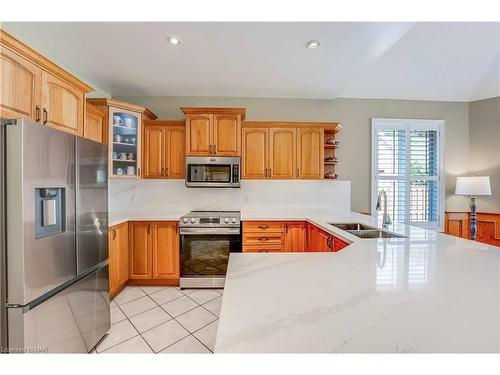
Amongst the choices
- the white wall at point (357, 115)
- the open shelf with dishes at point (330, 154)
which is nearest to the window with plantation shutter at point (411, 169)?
the white wall at point (357, 115)

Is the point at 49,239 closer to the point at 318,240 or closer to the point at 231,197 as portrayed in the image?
the point at 318,240

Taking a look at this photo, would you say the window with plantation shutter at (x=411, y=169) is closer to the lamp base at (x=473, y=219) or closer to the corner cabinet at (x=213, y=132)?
the lamp base at (x=473, y=219)

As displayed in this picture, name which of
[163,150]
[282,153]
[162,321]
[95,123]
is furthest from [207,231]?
[95,123]

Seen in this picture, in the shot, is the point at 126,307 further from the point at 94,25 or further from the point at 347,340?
the point at 94,25

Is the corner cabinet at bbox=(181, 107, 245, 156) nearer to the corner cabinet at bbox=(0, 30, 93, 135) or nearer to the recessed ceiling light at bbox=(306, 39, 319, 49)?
the recessed ceiling light at bbox=(306, 39, 319, 49)

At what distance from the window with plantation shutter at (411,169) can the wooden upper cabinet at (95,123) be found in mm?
3884

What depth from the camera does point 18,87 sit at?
4.47 ft

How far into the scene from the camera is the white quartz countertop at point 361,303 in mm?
564

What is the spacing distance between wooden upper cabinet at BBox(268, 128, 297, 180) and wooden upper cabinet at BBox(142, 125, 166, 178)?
150 centimetres

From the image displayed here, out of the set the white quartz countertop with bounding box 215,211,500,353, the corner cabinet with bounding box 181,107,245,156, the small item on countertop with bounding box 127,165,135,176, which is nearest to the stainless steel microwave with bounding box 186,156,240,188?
the corner cabinet with bounding box 181,107,245,156

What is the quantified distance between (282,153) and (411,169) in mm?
2224

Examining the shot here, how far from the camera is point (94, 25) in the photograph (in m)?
2.02

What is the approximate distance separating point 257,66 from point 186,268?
8.32 ft

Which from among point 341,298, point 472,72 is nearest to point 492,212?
point 472,72
